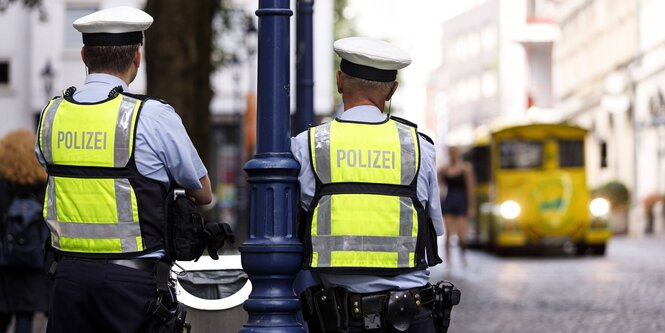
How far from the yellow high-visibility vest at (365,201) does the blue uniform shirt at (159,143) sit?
1.45 ft

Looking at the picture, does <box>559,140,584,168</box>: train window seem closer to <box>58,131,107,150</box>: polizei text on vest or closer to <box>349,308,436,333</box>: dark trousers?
<box>349,308,436,333</box>: dark trousers

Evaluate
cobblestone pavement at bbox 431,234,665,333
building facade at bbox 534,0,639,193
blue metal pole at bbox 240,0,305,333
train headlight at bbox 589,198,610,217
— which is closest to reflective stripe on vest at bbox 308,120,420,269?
blue metal pole at bbox 240,0,305,333

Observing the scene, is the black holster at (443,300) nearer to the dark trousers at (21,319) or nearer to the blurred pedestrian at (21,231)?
the blurred pedestrian at (21,231)

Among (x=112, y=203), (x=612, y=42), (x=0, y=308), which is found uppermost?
(x=612, y=42)

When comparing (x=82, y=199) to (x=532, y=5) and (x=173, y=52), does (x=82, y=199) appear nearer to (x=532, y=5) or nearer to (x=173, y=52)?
(x=173, y=52)

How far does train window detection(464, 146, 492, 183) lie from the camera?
2938 cm

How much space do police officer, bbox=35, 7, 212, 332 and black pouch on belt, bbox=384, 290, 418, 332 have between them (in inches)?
30.2

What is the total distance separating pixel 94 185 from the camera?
5.24m

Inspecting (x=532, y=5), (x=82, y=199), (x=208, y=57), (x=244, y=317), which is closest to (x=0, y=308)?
(x=244, y=317)

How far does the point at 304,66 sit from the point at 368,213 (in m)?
4.76

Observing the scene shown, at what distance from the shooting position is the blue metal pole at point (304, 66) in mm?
9727

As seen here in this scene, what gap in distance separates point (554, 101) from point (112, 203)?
69.3m

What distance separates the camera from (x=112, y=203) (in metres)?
5.22

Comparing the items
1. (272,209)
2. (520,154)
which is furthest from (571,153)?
(272,209)
